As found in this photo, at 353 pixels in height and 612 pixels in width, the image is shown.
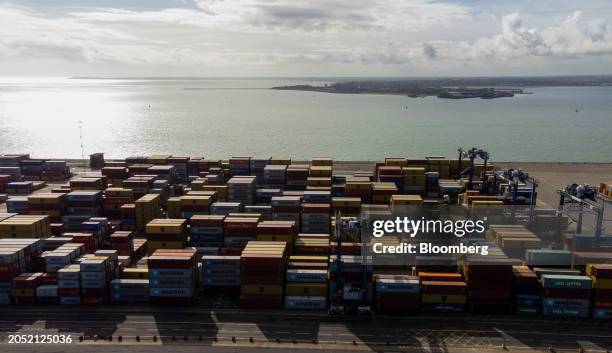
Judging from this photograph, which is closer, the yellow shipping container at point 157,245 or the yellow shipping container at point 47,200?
the yellow shipping container at point 157,245

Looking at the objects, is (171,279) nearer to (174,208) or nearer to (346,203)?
(174,208)

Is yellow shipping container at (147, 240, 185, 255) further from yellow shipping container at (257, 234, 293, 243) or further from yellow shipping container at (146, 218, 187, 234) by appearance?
yellow shipping container at (257, 234, 293, 243)

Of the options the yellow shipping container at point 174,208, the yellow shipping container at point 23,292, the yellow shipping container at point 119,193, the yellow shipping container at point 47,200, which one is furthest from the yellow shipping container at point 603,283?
the yellow shipping container at point 47,200

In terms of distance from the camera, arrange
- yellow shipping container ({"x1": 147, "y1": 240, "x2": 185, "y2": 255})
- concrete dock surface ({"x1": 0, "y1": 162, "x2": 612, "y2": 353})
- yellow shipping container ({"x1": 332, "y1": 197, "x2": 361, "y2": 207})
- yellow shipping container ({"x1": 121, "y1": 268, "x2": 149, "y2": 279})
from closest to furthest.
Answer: concrete dock surface ({"x1": 0, "y1": 162, "x2": 612, "y2": 353}), yellow shipping container ({"x1": 121, "y1": 268, "x2": 149, "y2": 279}), yellow shipping container ({"x1": 147, "y1": 240, "x2": 185, "y2": 255}), yellow shipping container ({"x1": 332, "y1": 197, "x2": 361, "y2": 207})

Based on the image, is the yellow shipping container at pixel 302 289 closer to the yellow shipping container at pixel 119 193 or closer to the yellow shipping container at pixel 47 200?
the yellow shipping container at pixel 119 193

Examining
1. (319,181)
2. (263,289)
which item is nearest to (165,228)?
(263,289)

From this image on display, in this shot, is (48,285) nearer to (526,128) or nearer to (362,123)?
(362,123)

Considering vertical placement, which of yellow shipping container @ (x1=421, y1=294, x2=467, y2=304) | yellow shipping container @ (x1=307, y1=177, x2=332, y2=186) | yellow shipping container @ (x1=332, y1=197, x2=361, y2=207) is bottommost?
yellow shipping container @ (x1=421, y1=294, x2=467, y2=304)

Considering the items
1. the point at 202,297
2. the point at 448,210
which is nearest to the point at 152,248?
the point at 202,297

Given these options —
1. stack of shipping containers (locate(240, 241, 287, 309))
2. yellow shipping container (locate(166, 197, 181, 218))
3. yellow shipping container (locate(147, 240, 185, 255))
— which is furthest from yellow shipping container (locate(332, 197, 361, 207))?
stack of shipping containers (locate(240, 241, 287, 309))

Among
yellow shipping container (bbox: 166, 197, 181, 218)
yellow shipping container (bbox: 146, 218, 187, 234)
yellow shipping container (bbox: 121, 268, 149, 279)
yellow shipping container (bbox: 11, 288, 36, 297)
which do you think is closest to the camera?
yellow shipping container (bbox: 11, 288, 36, 297)
